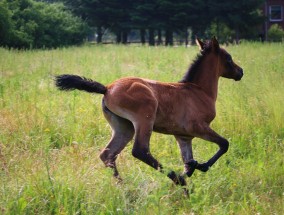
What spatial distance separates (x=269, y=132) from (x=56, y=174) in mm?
4144

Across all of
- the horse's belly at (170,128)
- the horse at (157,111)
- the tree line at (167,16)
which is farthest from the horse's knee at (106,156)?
the tree line at (167,16)

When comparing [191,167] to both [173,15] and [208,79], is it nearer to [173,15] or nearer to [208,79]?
[208,79]

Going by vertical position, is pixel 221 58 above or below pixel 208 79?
above

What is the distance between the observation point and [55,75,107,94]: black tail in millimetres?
5953

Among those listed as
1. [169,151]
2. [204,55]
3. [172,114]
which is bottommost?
[169,151]

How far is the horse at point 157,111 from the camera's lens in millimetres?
5887

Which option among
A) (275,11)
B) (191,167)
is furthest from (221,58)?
(275,11)

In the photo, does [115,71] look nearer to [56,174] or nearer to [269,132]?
[269,132]

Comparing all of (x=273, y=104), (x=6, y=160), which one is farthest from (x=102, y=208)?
(x=273, y=104)

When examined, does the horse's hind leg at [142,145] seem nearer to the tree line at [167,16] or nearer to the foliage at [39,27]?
the foliage at [39,27]

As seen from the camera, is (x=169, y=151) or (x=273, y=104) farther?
(x=273, y=104)

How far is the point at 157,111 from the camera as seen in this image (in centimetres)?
617

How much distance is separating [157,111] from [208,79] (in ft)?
3.89

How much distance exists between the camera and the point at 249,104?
365 inches
